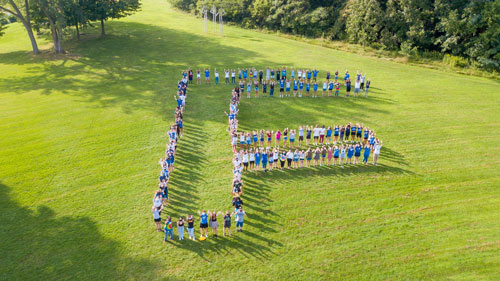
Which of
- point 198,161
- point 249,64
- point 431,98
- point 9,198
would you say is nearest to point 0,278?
point 9,198

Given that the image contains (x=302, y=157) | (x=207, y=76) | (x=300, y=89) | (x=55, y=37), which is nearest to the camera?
(x=302, y=157)

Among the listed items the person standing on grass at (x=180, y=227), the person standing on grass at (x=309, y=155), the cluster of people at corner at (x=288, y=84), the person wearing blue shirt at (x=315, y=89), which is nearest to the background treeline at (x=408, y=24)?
the cluster of people at corner at (x=288, y=84)

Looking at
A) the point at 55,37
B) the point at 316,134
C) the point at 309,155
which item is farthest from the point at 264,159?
the point at 55,37

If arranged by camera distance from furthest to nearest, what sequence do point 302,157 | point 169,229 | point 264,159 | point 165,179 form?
1. point 302,157
2. point 264,159
3. point 165,179
4. point 169,229

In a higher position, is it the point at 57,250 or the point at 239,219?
the point at 239,219

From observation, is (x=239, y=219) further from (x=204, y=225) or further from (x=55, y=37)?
(x=55, y=37)

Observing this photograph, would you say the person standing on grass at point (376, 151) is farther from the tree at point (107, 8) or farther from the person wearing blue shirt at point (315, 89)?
the tree at point (107, 8)
